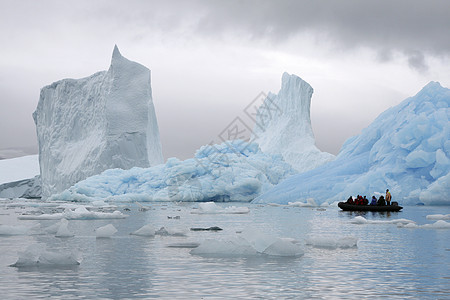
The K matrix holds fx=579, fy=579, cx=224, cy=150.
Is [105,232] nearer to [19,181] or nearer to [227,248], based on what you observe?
[227,248]

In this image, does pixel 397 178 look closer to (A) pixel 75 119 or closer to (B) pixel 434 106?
(B) pixel 434 106

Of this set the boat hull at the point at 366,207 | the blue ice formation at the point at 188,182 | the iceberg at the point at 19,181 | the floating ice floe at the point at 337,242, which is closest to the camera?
the floating ice floe at the point at 337,242

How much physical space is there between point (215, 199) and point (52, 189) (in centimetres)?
1493

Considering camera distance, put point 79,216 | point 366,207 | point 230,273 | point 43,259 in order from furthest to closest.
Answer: point 366,207
point 79,216
point 43,259
point 230,273

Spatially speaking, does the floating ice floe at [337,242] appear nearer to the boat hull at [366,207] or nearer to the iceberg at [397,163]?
the boat hull at [366,207]

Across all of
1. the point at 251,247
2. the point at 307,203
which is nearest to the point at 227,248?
the point at 251,247

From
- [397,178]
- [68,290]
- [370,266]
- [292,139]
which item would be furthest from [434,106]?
[68,290]

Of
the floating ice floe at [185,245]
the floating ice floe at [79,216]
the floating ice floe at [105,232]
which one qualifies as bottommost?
the floating ice floe at [185,245]

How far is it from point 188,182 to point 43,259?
28.2m

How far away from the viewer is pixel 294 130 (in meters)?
52.2

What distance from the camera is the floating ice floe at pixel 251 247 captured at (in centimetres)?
884

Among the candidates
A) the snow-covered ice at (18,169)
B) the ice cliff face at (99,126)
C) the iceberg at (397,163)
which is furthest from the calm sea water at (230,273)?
the snow-covered ice at (18,169)

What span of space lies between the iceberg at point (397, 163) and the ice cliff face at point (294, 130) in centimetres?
1701

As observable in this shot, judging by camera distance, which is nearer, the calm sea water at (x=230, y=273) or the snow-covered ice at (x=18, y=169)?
the calm sea water at (x=230, y=273)
